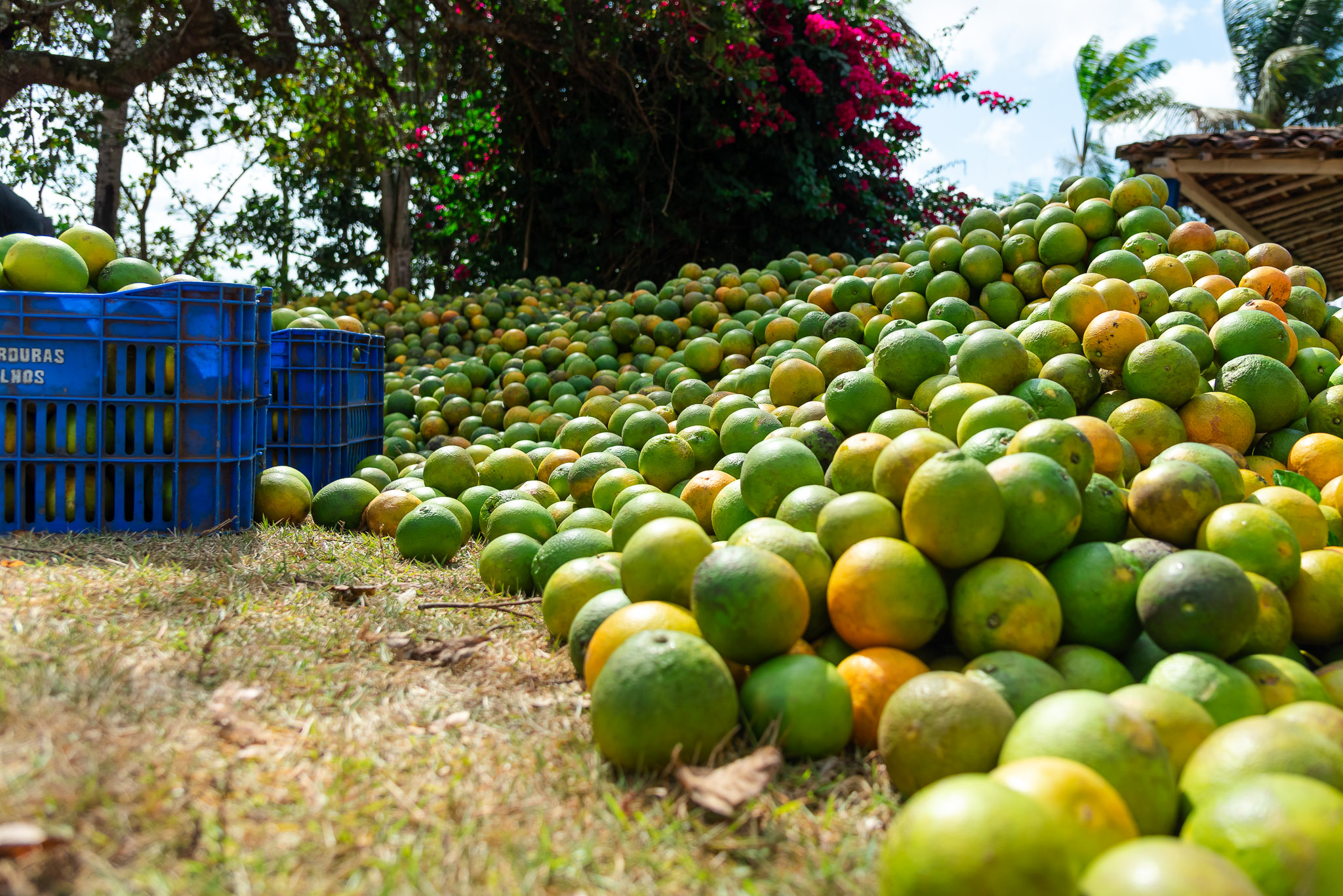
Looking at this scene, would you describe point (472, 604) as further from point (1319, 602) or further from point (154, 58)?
point (154, 58)

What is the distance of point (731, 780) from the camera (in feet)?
6.31

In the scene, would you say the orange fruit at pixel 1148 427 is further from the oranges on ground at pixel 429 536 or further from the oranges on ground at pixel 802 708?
the oranges on ground at pixel 429 536

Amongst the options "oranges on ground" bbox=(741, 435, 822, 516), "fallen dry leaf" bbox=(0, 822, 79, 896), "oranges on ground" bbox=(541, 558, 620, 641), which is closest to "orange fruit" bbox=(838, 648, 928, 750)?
"oranges on ground" bbox=(741, 435, 822, 516)

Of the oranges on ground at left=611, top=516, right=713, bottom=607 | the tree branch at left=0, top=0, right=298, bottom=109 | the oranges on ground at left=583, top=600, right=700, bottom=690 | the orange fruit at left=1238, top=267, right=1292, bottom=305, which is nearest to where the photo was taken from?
the oranges on ground at left=583, top=600, right=700, bottom=690

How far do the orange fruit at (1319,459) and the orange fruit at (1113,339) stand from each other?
73cm

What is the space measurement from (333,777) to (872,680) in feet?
4.61

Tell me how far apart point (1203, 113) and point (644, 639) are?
30.6m

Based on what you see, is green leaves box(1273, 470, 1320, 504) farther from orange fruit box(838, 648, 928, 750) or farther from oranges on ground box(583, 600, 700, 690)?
oranges on ground box(583, 600, 700, 690)

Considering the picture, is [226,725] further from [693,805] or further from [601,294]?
[601,294]

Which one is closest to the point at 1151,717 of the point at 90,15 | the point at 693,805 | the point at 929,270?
the point at 693,805

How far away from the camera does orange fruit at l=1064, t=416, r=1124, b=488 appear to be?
9.72 feet

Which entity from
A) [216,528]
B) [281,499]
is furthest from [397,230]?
[216,528]

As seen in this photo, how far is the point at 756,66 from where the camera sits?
9938 millimetres

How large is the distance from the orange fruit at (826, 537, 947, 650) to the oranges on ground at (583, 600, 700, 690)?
46 centimetres
